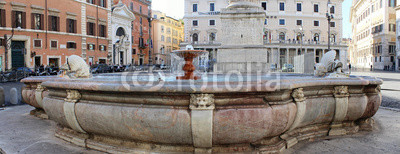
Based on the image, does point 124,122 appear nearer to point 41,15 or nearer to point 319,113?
point 319,113

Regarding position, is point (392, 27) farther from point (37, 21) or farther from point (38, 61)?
point (38, 61)

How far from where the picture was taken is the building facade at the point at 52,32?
26609 mm

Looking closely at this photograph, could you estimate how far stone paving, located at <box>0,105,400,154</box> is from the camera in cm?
374

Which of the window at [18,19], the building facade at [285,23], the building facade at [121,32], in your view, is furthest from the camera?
the building facade at [285,23]

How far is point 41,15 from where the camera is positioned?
2972 cm

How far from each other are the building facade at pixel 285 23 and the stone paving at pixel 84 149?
52.5 meters

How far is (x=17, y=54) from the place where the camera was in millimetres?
27500

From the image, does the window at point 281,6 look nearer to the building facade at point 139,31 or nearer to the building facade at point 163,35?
the building facade at point 163,35

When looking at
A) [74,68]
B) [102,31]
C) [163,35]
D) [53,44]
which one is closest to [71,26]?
[53,44]

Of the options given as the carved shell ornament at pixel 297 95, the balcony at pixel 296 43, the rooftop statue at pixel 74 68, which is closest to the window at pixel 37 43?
the rooftop statue at pixel 74 68

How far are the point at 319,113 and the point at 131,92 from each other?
2904 millimetres

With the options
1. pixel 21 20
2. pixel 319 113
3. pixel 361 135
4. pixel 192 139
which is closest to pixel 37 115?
pixel 192 139

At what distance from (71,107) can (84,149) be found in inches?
24.5

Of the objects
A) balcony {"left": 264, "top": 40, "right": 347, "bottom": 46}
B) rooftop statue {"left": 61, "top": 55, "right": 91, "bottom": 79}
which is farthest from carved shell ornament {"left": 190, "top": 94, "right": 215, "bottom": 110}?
balcony {"left": 264, "top": 40, "right": 347, "bottom": 46}
